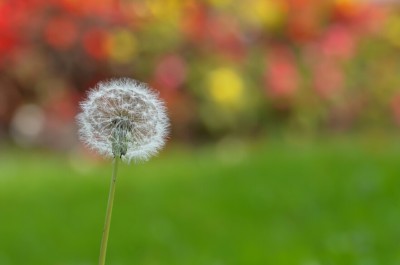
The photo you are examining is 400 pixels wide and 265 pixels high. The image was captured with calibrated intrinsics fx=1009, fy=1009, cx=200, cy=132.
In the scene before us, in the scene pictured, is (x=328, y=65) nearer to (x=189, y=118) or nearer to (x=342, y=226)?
(x=189, y=118)

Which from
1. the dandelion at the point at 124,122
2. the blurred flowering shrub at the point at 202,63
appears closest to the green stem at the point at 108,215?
the dandelion at the point at 124,122

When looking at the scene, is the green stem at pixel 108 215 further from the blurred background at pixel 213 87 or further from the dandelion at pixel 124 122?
the blurred background at pixel 213 87

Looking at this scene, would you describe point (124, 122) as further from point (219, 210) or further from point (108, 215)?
point (219, 210)

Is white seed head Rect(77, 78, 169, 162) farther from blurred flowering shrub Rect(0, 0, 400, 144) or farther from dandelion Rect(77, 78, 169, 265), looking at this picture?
blurred flowering shrub Rect(0, 0, 400, 144)

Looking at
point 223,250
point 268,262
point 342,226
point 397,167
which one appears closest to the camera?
point 268,262

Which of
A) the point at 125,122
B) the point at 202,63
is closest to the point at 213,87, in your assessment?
the point at 202,63

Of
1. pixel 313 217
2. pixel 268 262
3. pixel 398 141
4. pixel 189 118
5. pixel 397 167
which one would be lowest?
pixel 268 262

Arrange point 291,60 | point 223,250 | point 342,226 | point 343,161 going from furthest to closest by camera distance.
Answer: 1. point 291,60
2. point 343,161
3. point 342,226
4. point 223,250

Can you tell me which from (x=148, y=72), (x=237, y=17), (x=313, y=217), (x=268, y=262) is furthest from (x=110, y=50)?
(x=268, y=262)
